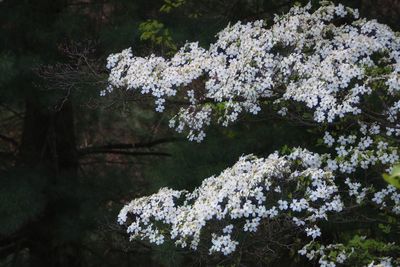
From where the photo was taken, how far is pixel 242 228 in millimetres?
4082

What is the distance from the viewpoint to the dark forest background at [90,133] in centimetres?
571

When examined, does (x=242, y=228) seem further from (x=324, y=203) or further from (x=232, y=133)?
(x=232, y=133)

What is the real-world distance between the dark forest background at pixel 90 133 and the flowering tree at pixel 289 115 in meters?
0.37

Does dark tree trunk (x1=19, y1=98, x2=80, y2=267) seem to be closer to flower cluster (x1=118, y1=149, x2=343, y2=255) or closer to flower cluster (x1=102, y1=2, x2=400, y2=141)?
flower cluster (x1=102, y1=2, x2=400, y2=141)

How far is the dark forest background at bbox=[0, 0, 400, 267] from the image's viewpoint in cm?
571

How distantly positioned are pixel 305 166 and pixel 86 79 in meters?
1.69

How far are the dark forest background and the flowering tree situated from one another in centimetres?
37

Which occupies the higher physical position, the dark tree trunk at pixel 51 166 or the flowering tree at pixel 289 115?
the dark tree trunk at pixel 51 166

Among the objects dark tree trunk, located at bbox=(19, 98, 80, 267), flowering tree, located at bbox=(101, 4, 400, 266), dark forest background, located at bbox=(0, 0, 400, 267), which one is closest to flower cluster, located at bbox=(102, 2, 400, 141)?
flowering tree, located at bbox=(101, 4, 400, 266)

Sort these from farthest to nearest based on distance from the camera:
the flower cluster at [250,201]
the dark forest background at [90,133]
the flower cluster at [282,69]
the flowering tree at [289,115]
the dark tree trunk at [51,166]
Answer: the dark tree trunk at [51,166] < the dark forest background at [90,133] < the flower cluster at [282,69] < the flowering tree at [289,115] < the flower cluster at [250,201]

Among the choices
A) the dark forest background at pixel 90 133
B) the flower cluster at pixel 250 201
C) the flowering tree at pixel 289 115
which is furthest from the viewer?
the dark forest background at pixel 90 133

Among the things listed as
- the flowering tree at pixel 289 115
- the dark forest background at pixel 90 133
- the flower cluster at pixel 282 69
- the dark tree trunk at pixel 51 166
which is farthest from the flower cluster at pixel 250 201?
the dark tree trunk at pixel 51 166

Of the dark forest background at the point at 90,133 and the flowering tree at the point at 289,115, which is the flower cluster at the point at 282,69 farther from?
the dark forest background at the point at 90,133

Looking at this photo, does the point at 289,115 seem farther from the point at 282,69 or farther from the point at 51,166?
the point at 51,166
